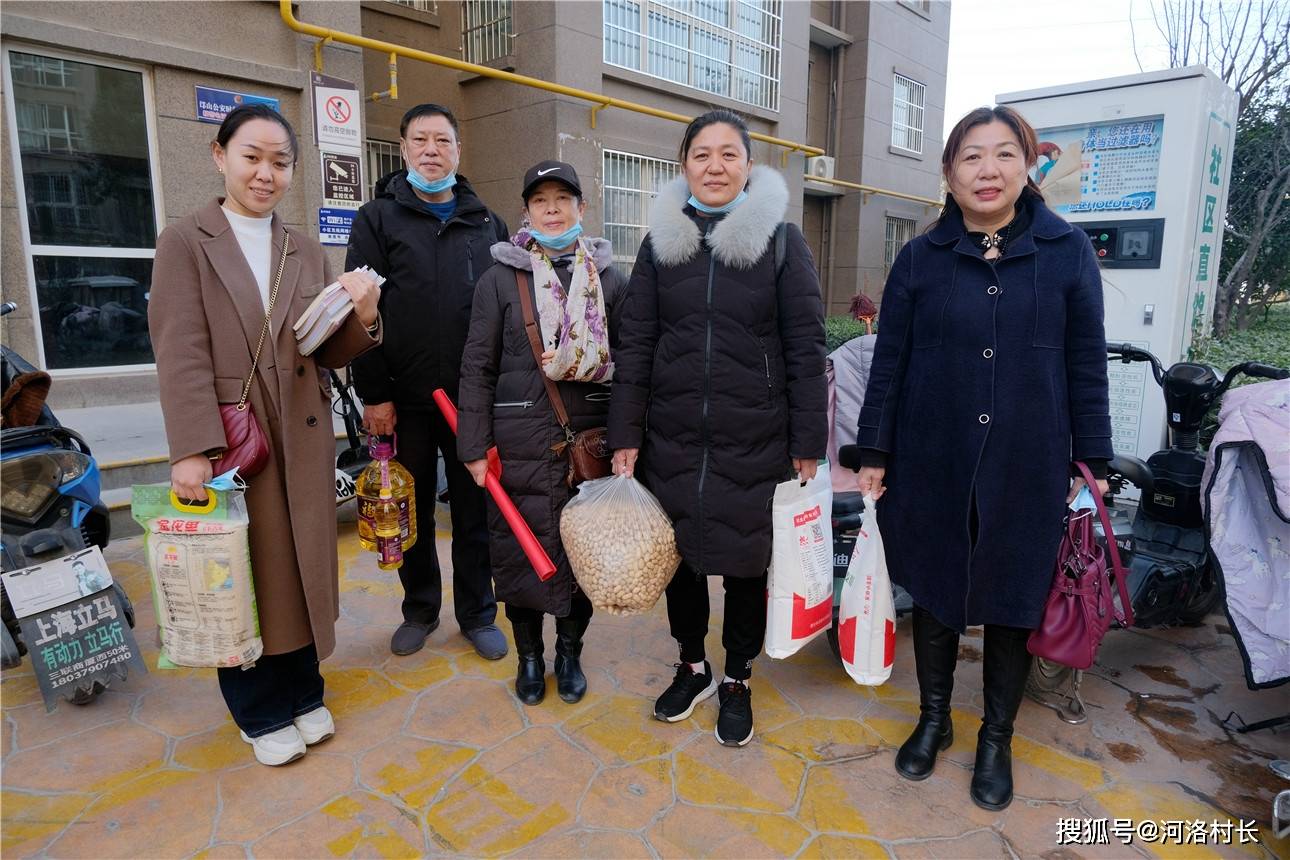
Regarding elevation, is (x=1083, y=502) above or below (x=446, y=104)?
below

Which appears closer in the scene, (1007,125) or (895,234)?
(1007,125)

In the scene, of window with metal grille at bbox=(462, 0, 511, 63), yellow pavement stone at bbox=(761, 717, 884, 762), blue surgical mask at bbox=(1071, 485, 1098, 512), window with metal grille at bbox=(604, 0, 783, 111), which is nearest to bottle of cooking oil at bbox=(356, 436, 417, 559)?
yellow pavement stone at bbox=(761, 717, 884, 762)

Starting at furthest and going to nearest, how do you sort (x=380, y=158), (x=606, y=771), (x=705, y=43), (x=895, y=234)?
1. (x=895, y=234)
2. (x=705, y=43)
3. (x=380, y=158)
4. (x=606, y=771)

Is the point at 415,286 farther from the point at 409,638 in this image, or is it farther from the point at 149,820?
the point at 149,820

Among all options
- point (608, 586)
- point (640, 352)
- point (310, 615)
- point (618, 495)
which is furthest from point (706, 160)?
point (310, 615)

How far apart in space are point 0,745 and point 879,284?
43.2ft

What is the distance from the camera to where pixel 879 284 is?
13.5 metres

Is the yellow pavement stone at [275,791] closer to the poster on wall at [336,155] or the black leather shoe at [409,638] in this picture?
the black leather shoe at [409,638]

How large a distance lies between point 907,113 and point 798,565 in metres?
13.8

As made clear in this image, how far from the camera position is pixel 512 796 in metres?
2.32

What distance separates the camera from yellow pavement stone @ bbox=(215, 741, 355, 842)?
7.20ft

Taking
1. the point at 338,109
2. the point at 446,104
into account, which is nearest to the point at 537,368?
the point at 338,109

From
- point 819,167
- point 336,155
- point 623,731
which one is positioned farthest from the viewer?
point 819,167

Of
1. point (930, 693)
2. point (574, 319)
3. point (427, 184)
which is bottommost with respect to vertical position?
point (930, 693)
